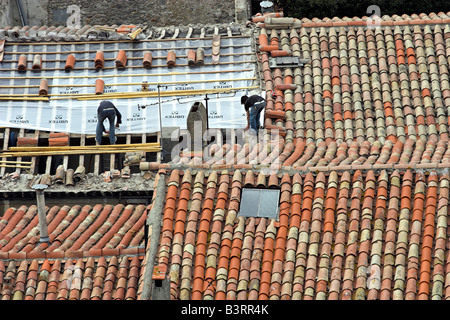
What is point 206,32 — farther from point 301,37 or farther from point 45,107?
point 45,107

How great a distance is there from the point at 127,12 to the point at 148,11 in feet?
2.63

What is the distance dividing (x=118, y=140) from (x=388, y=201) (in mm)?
10064

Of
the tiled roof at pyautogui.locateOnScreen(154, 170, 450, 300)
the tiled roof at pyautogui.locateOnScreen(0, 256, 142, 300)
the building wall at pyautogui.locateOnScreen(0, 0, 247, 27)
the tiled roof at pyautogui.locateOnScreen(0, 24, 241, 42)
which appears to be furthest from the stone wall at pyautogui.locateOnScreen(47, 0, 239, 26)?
the tiled roof at pyautogui.locateOnScreen(0, 256, 142, 300)

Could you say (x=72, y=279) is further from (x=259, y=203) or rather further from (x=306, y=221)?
(x=306, y=221)

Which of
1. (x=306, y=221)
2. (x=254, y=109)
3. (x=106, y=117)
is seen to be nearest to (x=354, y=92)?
(x=254, y=109)

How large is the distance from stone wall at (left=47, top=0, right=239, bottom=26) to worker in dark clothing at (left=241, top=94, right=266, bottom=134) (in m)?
13.4

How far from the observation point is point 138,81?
1430 inches

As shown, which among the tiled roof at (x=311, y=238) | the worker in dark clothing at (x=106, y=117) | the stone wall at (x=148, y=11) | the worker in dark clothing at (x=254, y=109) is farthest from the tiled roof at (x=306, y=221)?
the stone wall at (x=148, y=11)

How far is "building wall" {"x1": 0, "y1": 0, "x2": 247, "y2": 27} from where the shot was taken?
1831 inches

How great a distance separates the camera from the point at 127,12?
4678 cm

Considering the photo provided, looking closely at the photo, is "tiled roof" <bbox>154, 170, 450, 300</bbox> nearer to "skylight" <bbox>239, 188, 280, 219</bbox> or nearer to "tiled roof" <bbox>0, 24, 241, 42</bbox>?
"skylight" <bbox>239, 188, 280, 219</bbox>

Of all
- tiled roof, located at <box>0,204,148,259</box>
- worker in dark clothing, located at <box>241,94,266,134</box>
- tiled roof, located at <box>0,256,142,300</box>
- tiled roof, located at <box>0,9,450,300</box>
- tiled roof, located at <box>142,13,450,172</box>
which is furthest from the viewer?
worker in dark clothing, located at <box>241,94,266,134</box>
